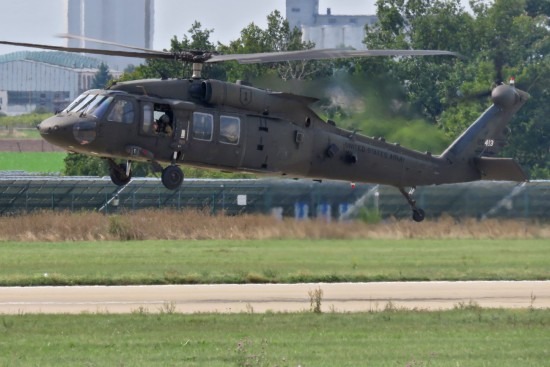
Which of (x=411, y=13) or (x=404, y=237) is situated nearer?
(x=404, y=237)

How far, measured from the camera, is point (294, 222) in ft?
157

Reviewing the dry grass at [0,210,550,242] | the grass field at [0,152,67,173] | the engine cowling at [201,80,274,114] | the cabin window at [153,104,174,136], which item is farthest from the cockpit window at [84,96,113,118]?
the grass field at [0,152,67,173]

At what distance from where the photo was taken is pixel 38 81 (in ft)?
586

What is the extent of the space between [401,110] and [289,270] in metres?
→ 5.90

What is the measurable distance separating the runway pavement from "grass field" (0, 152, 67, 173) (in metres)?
78.1

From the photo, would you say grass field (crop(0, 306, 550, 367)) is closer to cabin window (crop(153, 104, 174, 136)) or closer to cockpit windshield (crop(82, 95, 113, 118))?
cabin window (crop(153, 104, 174, 136))

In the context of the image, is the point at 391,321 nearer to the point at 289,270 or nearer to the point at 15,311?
the point at 15,311

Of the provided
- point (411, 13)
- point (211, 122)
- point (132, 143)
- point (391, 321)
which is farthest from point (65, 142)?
point (411, 13)

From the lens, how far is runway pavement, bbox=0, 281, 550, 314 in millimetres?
29531

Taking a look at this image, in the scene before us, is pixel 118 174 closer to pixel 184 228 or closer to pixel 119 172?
pixel 119 172

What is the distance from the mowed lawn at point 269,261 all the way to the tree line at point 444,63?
414 centimetres

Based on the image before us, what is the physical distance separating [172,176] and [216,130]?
1.48 metres

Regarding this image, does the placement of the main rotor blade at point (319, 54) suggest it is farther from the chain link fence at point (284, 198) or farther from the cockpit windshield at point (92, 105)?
the chain link fence at point (284, 198)

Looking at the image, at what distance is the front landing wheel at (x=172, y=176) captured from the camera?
29.0 m
